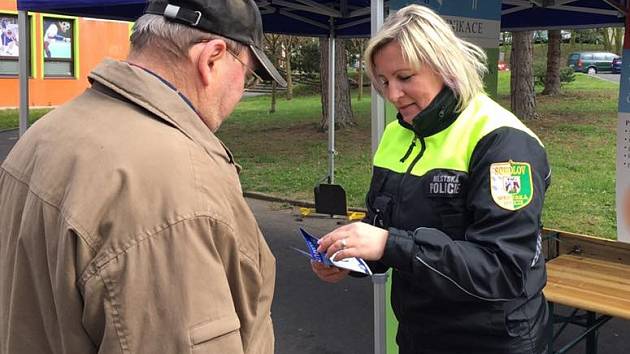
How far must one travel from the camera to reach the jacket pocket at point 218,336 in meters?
1.00

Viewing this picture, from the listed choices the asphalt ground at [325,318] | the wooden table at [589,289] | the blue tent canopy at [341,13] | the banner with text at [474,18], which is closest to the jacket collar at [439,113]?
the banner with text at [474,18]

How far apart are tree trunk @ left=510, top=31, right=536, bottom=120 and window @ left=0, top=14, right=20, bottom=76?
15.2m

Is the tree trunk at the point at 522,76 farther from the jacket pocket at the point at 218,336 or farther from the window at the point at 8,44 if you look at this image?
the window at the point at 8,44

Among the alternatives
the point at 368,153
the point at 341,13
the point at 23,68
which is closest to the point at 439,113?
the point at 23,68

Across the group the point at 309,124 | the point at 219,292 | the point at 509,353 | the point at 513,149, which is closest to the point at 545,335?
the point at 509,353

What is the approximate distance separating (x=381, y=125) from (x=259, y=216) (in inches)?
196

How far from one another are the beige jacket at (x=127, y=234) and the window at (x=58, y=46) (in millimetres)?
22120

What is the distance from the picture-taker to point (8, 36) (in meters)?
21.0

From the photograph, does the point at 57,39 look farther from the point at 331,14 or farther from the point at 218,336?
the point at 218,336

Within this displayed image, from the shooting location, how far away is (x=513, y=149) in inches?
64.4

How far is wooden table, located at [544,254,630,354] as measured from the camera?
2.92 metres

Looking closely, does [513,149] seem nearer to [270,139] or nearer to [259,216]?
[259,216]

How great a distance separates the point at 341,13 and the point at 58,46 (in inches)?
707

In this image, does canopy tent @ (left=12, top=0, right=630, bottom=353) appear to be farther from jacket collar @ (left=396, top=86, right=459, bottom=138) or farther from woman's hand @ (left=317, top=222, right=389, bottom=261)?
woman's hand @ (left=317, top=222, right=389, bottom=261)
